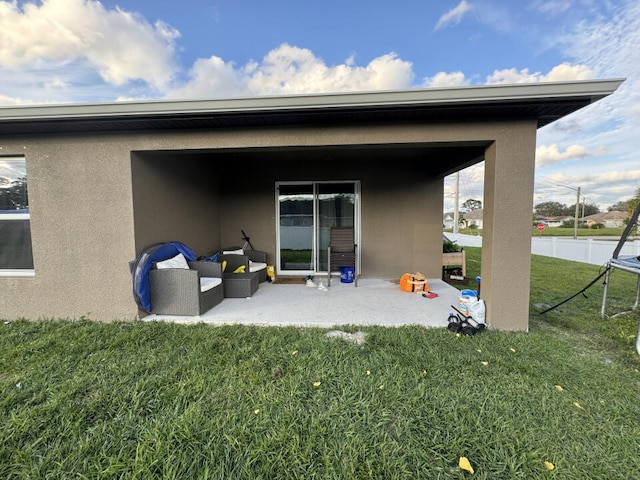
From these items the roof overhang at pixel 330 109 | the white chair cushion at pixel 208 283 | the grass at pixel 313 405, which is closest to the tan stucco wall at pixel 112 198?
the roof overhang at pixel 330 109

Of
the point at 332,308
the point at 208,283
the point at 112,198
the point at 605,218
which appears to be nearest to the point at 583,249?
the point at 332,308

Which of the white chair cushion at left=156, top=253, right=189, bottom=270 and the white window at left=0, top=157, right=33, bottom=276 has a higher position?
the white window at left=0, top=157, right=33, bottom=276

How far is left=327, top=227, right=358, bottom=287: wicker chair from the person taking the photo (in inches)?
211

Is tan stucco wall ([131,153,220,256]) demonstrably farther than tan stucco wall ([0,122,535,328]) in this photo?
Yes

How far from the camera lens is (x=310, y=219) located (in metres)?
6.09

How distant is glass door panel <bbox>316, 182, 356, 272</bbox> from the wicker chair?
447 mm

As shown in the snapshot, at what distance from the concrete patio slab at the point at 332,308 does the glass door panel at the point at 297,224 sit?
1.14m

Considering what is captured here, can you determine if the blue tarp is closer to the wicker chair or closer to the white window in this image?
the white window

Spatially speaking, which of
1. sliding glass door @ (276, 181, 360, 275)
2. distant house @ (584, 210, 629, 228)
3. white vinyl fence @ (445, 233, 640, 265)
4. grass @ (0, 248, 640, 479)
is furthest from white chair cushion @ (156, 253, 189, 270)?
distant house @ (584, 210, 629, 228)

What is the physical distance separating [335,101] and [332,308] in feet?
8.93

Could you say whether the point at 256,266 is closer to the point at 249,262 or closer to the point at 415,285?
the point at 249,262

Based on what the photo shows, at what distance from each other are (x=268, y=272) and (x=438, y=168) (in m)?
4.04

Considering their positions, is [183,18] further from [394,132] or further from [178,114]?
[394,132]

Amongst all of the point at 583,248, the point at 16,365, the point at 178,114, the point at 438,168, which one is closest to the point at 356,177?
the point at 438,168
